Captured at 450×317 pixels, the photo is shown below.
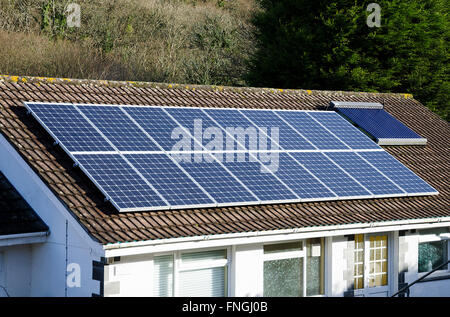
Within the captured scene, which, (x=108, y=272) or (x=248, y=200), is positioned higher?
(x=248, y=200)

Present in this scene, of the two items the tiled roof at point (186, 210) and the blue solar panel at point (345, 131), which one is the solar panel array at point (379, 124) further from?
the blue solar panel at point (345, 131)

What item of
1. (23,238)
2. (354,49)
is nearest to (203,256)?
(23,238)

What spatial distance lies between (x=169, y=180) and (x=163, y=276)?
1947mm

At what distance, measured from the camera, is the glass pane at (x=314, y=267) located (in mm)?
15041

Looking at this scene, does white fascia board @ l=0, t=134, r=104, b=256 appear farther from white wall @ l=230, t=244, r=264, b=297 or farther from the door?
the door

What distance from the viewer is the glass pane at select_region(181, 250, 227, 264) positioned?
13.1 m

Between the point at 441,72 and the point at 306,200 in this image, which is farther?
the point at 441,72

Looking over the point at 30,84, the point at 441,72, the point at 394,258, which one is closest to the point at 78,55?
the point at 441,72

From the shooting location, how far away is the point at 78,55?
38469mm

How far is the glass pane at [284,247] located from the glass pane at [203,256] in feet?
3.62

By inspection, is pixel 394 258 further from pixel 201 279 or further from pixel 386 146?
pixel 201 279

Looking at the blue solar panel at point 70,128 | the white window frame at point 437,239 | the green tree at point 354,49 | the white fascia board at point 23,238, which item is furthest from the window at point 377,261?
the green tree at point 354,49
